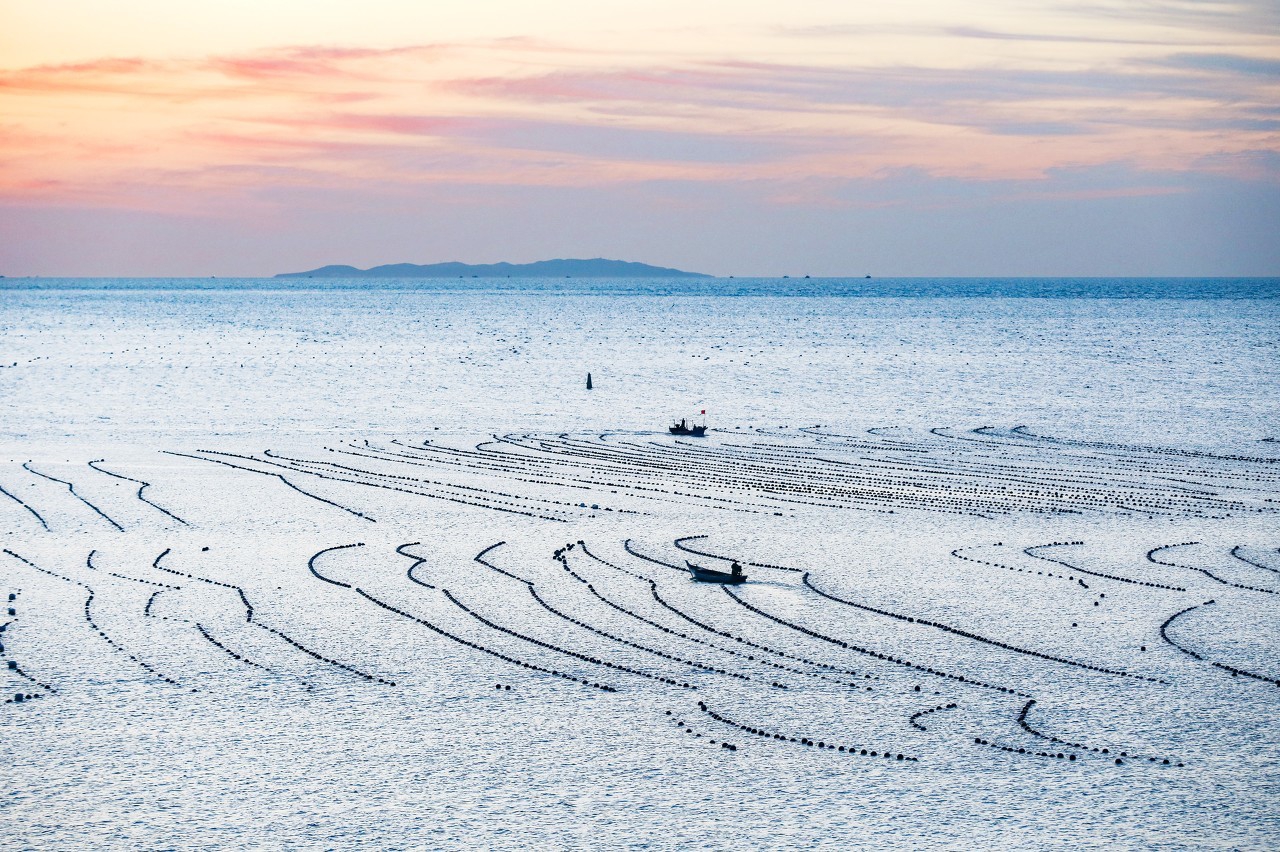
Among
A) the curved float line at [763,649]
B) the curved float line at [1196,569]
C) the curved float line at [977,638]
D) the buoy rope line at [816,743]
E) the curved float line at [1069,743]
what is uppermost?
the curved float line at [1196,569]

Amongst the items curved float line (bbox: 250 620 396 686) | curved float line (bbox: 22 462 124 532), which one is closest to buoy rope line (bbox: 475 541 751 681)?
curved float line (bbox: 250 620 396 686)

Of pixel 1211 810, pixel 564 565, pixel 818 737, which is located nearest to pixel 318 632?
pixel 564 565

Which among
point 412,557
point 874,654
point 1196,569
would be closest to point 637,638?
point 874,654

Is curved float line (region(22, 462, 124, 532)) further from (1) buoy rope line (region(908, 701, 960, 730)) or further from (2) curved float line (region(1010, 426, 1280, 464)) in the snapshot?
(2) curved float line (region(1010, 426, 1280, 464))

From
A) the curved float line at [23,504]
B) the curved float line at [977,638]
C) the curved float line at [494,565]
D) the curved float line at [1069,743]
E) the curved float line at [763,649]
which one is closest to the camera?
the curved float line at [1069,743]

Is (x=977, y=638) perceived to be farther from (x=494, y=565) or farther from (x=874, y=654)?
(x=494, y=565)

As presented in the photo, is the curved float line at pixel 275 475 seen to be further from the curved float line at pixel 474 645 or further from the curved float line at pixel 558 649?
the curved float line at pixel 558 649

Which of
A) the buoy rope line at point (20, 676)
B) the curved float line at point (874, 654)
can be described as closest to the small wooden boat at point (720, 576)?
the curved float line at point (874, 654)
